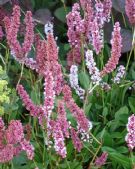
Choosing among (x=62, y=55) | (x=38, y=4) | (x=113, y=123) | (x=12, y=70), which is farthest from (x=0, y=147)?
(x=38, y=4)

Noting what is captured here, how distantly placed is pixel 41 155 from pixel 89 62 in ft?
1.37

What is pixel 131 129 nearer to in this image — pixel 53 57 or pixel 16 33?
pixel 53 57

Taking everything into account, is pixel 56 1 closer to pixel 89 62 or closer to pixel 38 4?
pixel 38 4

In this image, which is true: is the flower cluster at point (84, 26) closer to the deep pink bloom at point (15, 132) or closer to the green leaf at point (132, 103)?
the green leaf at point (132, 103)

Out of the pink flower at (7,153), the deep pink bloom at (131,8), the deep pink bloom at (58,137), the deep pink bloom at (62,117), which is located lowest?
the pink flower at (7,153)

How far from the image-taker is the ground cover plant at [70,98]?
1501 mm

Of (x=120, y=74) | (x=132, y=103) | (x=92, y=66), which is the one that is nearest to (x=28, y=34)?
(x=92, y=66)

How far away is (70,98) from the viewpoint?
4.83 ft

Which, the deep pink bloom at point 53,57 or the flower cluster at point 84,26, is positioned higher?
the flower cluster at point 84,26

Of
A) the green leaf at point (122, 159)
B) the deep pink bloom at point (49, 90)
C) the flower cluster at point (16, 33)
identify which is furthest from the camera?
the green leaf at point (122, 159)

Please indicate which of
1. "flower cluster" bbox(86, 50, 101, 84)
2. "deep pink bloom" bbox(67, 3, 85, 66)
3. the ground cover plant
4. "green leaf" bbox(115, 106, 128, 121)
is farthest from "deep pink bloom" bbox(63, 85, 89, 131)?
"green leaf" bbox(115, 106, 128, 121)

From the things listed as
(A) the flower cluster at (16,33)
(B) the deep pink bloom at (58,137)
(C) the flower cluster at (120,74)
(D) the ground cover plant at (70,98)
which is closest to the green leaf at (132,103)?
(D) the ground cover plant at (70,98)

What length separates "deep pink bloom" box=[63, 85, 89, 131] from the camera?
1462mm

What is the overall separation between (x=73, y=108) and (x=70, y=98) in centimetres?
4
